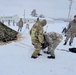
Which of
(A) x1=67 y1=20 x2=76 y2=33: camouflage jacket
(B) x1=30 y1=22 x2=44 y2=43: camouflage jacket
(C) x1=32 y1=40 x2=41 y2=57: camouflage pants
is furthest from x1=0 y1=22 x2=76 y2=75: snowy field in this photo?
(A) x1=67 y1=20 x2=76 y2=33: camouflage jacket

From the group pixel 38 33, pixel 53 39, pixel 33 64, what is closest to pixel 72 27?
pixel 53 39

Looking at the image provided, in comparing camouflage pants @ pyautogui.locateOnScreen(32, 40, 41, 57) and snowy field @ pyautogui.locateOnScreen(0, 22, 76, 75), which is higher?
camouflage pants @ pyautogui.locateOnScreen(32, 40, 41, 57)

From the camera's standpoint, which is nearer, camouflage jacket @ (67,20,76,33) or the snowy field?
the snowy field

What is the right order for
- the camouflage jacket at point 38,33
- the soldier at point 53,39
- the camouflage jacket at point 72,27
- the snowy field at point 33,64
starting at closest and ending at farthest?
the snowy field at point 33,64
the camouflage jacket at point 38,33
the soldier at point 53,39
the camouflage jacket at point 72,27

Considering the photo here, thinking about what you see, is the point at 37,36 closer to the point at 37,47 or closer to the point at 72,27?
the point at 37,47

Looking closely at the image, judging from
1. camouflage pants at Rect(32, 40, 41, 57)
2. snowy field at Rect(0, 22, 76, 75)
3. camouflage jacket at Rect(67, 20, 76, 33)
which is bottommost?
snowy field at Rect(0, 22, 76, 75)

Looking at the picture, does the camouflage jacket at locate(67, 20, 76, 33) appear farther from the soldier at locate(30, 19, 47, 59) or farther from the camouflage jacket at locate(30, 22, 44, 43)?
the camouflage jacket at locate(30, 22, 44, 43)

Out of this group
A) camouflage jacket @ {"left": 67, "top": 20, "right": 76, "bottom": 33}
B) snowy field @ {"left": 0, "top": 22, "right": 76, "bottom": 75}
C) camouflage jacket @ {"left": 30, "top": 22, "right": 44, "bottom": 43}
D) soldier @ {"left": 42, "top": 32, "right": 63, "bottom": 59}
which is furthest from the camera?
camouflage jacket @ {"left": 67, "top": 20, "right": 76, "bottom": 33}

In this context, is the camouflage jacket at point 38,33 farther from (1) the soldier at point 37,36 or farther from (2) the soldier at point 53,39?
(2) the soldier at point 53,39

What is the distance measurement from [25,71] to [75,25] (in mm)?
5410

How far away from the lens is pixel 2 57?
7.44m

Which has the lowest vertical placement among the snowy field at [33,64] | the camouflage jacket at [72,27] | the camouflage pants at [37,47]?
the snowy field at [33,64]

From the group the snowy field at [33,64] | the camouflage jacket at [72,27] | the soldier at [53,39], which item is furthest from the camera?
the camouflage jacket at [72,27]

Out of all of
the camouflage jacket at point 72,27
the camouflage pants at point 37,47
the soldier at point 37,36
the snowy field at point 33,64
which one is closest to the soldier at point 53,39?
the soldier at point 37,36
